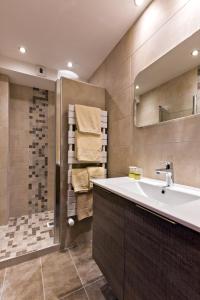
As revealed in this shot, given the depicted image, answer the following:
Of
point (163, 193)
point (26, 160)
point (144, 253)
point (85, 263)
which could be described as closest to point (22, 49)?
point (26, 160)

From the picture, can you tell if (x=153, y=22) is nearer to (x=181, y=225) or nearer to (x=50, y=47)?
(x=50, y=47)

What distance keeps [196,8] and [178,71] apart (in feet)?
1.12

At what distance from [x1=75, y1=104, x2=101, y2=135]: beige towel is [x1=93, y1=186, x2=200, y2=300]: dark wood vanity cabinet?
731 mm

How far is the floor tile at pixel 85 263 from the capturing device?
1.29 m

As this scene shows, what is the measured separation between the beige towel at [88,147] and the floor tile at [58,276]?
985 millimetres

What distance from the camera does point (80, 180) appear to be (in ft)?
5.32

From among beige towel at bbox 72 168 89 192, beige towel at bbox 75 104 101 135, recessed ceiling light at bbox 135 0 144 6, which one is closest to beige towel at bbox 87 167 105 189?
beige towel at bbox 72 168 89 192

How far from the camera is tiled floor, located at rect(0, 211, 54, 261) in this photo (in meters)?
1.52

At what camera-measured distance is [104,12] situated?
136 centimetres

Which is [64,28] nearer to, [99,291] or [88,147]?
[88,147]

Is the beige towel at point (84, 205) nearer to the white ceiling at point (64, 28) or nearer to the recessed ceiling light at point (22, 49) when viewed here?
the white ceiling at point (64, 28)

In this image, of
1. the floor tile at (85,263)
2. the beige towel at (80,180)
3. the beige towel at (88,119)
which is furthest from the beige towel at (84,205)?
the beige towel at (88,119)

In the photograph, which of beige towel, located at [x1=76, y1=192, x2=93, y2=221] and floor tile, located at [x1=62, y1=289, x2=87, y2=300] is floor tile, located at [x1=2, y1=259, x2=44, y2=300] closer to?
floor tile, located at [x1=62, y1=289, x2=87, y2=300]

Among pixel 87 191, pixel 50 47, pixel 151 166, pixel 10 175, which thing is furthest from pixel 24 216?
pixel 50 47
